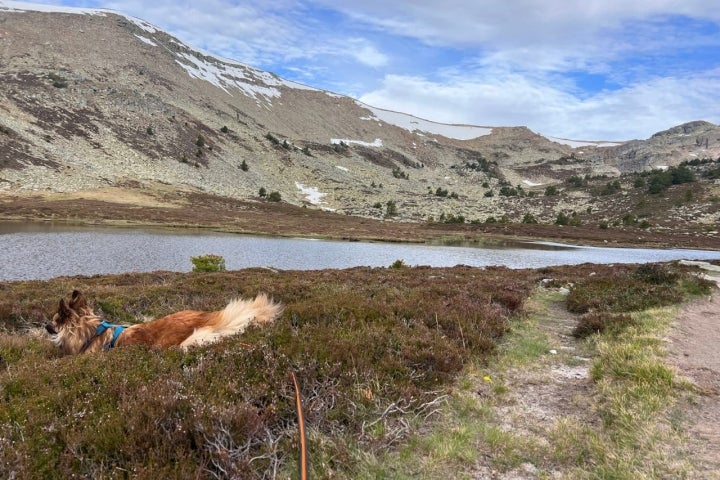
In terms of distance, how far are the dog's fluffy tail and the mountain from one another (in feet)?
197

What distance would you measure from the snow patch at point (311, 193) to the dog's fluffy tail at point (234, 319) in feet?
263

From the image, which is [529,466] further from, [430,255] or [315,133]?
[315,133]

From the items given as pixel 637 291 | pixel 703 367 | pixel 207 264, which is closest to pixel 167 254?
pixel 207 264

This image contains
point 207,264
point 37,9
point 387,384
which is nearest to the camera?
point 387,384

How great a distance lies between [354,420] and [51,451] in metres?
2.61

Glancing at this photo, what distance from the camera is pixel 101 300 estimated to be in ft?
35.5

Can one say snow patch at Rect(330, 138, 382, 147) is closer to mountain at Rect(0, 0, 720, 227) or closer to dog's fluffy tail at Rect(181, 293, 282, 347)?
mountain at Rect(0, 0, 720, 227)

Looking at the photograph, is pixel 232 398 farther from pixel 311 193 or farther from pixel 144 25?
pixel 144 25

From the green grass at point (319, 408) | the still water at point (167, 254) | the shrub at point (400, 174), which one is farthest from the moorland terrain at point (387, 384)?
the shrub at point (400, 174)

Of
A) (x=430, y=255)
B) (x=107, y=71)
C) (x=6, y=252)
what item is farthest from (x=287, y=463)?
(x=107, y=71)

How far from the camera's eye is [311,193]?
9356 centimetres

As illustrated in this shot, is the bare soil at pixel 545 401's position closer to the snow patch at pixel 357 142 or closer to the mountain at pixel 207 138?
the mountain at pixel 207 138

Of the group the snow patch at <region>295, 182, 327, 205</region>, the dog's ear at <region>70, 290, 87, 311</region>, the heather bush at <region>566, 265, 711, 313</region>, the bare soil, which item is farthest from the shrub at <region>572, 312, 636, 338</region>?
the snow patch at <region>295, 182, 327, 205</region>

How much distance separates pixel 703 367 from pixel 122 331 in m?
8.21
